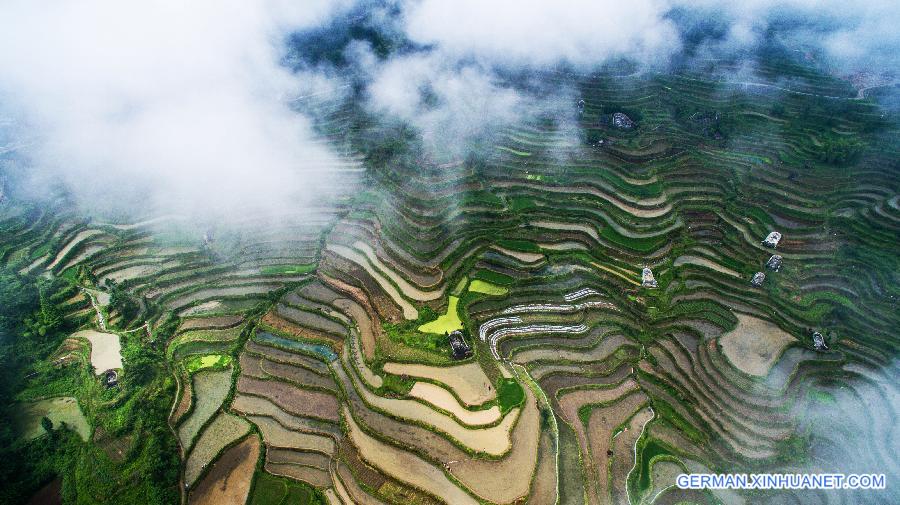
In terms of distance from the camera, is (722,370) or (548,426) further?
(722,370)

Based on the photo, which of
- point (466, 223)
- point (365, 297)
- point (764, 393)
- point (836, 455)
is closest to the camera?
point (836, 455)

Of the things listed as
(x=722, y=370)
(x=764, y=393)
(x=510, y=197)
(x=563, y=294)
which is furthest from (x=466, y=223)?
(x=764, y=393)

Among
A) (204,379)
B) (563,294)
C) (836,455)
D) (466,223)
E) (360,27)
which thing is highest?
(360,27)

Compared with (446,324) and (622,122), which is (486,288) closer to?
(446,324)

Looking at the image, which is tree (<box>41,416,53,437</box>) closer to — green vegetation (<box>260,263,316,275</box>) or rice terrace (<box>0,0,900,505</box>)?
rice terrace (<box>0,0,900,505</box>)

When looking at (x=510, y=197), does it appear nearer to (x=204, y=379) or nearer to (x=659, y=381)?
(x=659, y=381)

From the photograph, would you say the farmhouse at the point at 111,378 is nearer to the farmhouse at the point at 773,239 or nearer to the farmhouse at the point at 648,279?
the farmhouse at the point at 648,279

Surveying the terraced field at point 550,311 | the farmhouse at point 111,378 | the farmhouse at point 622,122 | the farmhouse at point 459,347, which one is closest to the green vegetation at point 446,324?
the terraced field at point 550,311
